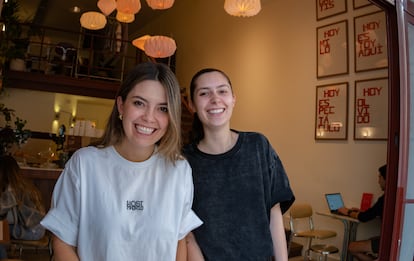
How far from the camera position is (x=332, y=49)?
4797 millimetres

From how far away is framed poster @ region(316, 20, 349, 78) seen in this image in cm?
467

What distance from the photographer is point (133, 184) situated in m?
1.31

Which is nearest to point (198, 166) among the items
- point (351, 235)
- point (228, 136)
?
point (228, 136)

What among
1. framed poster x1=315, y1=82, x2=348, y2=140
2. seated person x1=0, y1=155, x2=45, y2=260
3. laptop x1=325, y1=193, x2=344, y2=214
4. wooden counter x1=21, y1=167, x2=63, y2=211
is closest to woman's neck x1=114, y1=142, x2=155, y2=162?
seated person x1=0, y1=155, x2=45, y2=260

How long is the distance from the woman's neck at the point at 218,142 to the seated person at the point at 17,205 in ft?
8.60

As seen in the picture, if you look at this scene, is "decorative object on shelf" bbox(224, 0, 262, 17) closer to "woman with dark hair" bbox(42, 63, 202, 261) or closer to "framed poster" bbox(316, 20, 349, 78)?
"framed poster" bbox(316, 20, 349, 78)

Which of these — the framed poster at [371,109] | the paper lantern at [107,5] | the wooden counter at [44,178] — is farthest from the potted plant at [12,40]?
the framed poster at [371,109]

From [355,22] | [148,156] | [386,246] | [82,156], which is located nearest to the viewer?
[82,156]

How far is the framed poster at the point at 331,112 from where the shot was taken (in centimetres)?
461

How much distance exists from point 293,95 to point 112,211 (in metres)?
4.41

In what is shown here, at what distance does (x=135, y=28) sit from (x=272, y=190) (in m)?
10.6

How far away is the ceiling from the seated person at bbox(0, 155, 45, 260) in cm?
648

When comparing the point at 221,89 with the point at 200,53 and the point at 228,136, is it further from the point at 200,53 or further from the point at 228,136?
the point at 200,53

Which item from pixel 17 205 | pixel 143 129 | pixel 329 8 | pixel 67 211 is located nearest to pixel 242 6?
pixel 329 8
